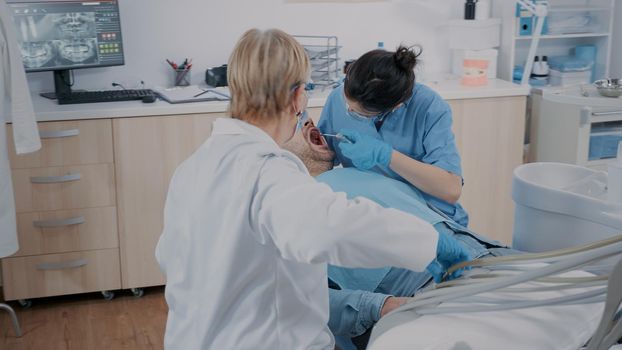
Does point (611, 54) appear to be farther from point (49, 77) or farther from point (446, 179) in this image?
point (49, 77)

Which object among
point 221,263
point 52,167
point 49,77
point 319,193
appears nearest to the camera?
point 319,193

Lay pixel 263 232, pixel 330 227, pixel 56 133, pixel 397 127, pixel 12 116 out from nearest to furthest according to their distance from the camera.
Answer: pixel 330 227, pixel 263 232, pixel 397 127, pixel 12 116, pixel 56 133

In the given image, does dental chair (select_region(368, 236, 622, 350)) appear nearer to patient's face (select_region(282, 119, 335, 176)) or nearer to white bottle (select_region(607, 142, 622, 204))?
white bottle (select_region(607, 142, 622, 204))

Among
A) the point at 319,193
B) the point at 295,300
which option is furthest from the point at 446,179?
the point at 319,193

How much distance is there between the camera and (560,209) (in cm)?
176

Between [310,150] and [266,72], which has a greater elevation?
[266,72]

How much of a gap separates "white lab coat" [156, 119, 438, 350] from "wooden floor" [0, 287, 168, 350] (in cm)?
142

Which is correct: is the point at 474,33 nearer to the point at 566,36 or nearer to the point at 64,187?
the point at 566,36

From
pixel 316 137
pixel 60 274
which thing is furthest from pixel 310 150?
pixel 60 274

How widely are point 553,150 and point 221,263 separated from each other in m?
2.53

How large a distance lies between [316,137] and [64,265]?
1387 mm

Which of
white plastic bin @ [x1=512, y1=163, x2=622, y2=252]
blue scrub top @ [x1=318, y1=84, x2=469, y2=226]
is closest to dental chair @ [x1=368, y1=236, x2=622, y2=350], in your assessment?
white plastic bin @ [x1=512, y1=163, x2=622, y2=252]

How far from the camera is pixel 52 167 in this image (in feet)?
10.1

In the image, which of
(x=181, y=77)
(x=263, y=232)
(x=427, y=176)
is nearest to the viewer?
(x=263, y=232)
